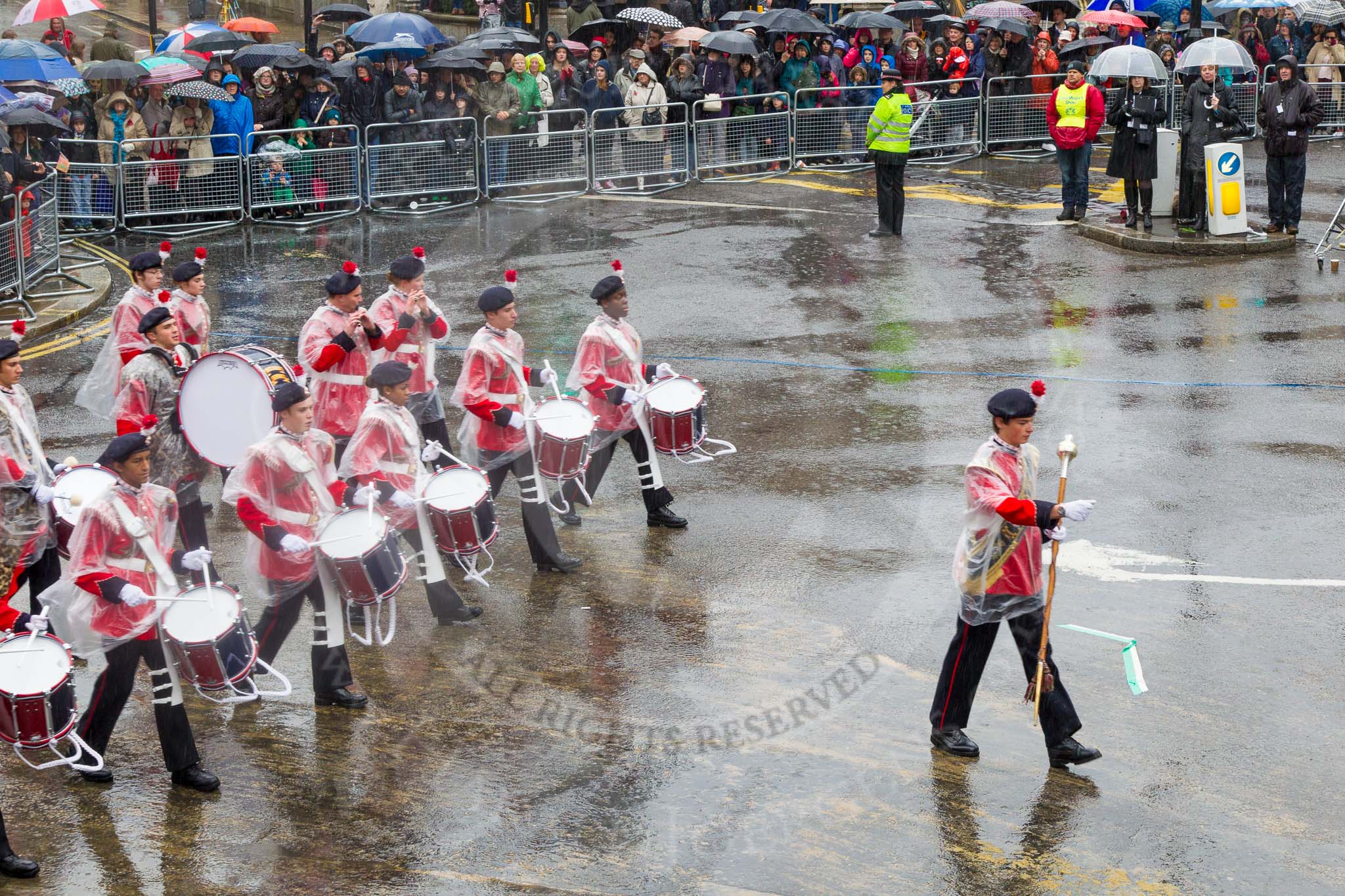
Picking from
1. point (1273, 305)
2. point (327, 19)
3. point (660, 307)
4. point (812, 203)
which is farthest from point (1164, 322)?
point (327, 19)

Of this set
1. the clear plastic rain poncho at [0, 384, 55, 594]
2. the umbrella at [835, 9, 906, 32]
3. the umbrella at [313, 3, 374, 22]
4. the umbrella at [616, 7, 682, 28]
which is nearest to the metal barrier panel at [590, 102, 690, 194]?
the umbrella at [616, 7, 682, 28]

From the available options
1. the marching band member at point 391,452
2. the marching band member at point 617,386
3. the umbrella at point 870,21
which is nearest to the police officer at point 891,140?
the umbrella at point 870,21

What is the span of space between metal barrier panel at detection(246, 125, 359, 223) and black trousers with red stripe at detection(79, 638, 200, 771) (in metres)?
14.0

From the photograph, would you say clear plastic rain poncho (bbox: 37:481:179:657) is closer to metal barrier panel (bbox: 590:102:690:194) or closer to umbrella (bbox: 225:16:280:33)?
metal barrier panel (bbox: 590:102:690:194)

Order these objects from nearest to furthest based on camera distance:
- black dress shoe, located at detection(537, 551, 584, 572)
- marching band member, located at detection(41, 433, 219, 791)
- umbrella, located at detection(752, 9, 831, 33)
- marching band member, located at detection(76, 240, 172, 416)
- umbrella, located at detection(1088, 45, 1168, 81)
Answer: marching band member, located at detection(41, 433, 219, 791), black dress shoe, located at detection(537, 551, 584, 572), marching band member, located at detection(76, 240, 172, 416), umbrella, located at detection(1088, 45, 1168, 81), umbrella, located at detection(752, 9, 831, 33)

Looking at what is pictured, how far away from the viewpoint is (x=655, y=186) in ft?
74.8

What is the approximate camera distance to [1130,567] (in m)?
9.98

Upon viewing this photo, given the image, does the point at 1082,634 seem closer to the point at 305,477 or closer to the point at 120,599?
the point at 305,477

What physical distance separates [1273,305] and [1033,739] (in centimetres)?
981

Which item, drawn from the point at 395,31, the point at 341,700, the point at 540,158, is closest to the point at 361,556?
the point at 341,700

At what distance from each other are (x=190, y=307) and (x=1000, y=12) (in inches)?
655

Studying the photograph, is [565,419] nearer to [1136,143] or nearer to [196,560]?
[196,560]

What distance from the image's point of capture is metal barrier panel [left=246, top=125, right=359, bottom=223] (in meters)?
20.8

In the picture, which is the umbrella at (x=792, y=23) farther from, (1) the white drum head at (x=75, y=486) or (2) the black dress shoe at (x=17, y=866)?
(2) the black dress shoe at (x=17, y=866)
